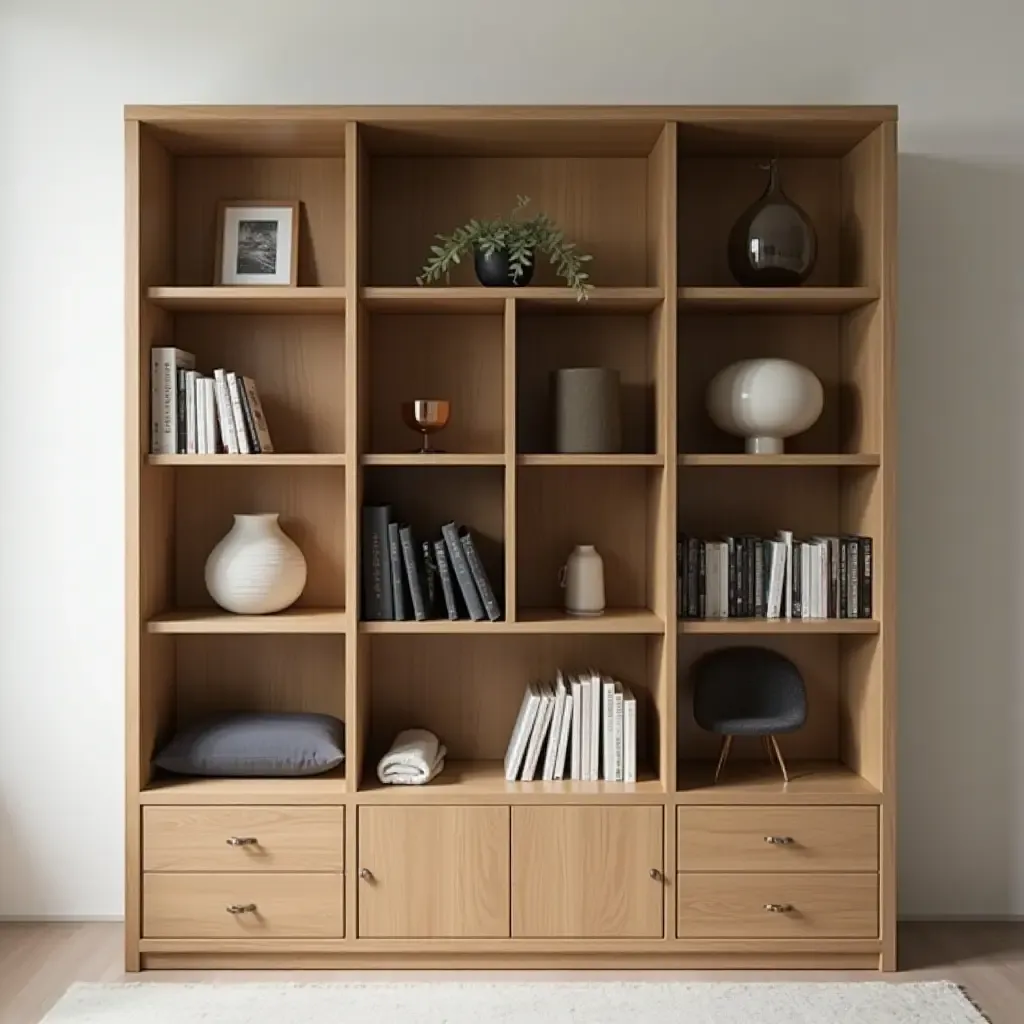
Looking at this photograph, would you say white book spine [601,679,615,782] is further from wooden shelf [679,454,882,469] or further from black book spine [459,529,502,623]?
wooden shelf [679,454,882,469]

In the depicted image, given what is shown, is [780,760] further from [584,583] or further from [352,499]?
[352,499]

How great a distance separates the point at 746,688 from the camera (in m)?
3.17

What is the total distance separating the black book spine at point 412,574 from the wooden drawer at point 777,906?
2.97 ft

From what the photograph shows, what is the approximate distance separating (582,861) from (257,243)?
177cm

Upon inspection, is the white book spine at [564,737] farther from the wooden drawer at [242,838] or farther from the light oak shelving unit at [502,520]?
the wooden drawer at [242,838]

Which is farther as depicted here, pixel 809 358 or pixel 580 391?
pixel 809 358

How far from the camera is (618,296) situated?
2.90m

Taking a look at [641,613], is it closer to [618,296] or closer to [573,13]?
[618,296]

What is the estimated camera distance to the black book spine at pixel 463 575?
9.64ft

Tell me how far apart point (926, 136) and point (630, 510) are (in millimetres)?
1283

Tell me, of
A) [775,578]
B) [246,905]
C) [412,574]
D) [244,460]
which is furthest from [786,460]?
[246,905]

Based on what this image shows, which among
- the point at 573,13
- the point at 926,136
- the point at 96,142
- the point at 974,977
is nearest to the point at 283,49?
the point at 96,142

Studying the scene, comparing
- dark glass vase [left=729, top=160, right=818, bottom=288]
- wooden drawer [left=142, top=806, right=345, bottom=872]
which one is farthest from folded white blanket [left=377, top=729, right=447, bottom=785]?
dark glass vase [left=729, top=160, right=818, bottom=288]

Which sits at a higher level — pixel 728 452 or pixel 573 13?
pixel 573 13
